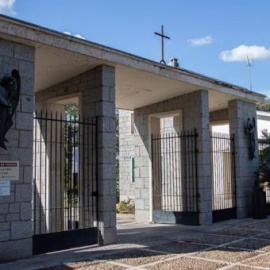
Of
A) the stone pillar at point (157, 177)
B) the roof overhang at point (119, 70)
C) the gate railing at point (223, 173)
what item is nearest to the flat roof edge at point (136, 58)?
the roof overhang at point (119, 70)

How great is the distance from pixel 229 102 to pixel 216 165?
7.08ft

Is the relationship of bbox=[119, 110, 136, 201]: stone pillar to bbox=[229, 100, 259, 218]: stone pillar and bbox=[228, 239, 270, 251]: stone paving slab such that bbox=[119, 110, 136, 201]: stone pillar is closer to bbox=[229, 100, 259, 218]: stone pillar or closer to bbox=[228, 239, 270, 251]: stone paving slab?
bbox=[229, 100, 259, 218]: stone pillar

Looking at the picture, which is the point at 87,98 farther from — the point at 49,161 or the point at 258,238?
the point at 258,238

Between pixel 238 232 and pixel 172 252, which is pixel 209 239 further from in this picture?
pixel 172 252

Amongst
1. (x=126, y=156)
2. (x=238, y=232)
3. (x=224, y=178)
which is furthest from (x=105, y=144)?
(x=126, y=156)

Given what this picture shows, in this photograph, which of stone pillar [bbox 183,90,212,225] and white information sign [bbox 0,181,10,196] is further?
stone pillar [bbox 183,90,212,225]

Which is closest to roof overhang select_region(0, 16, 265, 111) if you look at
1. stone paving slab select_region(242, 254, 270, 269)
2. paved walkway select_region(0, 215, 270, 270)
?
paved walkway select_region(0, 215, 270, 270)

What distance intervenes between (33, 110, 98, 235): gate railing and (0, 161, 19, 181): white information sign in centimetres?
90

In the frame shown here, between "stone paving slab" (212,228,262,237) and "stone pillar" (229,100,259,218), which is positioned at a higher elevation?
"stone pillar" (229,100,259,218)

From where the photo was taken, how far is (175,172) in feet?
38.7

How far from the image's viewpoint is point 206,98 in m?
10.2

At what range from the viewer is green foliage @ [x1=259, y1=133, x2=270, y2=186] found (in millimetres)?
11508

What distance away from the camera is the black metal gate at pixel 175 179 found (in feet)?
33.2

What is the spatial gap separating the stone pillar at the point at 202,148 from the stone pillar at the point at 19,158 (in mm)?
4989
